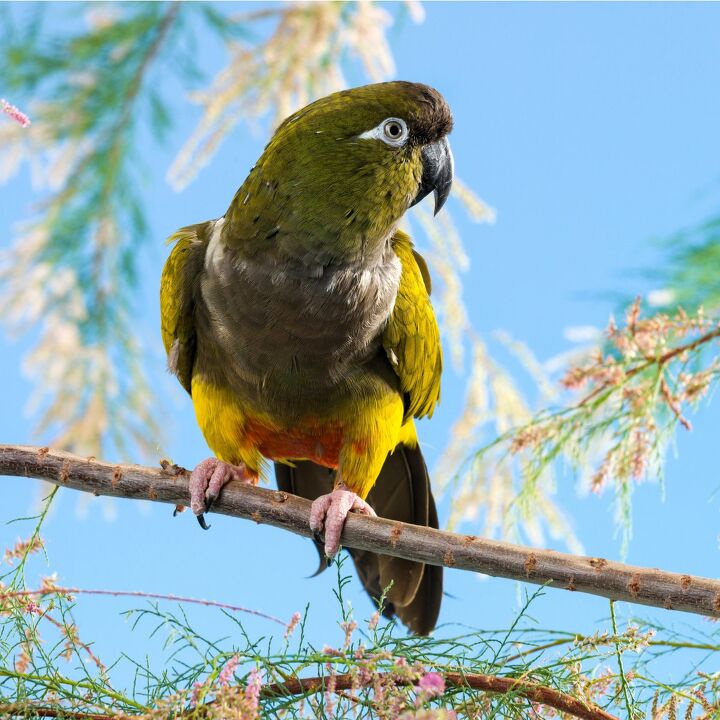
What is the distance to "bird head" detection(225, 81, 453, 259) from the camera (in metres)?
1.63

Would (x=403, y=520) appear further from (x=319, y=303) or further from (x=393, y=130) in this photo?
(x=393, y=130)

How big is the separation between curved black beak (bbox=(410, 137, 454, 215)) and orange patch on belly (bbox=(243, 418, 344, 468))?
1.62ft

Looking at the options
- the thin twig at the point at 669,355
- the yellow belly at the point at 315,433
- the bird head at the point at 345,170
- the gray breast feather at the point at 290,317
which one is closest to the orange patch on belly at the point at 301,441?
the yellow belly at the point at 315,433

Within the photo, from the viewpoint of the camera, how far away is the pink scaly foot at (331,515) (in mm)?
1595

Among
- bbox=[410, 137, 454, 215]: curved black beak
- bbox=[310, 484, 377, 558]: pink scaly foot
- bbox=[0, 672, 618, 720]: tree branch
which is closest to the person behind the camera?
bbox=[0, 672, 618, 720]: tree branch

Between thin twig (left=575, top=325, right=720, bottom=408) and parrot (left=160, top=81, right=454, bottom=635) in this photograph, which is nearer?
parrot (left=160, top=81, right=454, bottom=635)

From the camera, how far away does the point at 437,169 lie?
1.76 m

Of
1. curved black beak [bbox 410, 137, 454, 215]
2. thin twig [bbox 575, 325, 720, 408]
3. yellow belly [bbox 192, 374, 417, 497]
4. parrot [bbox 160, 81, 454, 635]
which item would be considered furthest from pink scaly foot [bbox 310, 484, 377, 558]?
thin twig [bbox 575, 325, 720, 408]

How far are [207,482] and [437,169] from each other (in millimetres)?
765

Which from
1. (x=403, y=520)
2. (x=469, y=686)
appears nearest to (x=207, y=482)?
(x=403, y=520)

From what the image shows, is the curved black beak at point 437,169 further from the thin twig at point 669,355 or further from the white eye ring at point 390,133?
the thin twig at point 669,355

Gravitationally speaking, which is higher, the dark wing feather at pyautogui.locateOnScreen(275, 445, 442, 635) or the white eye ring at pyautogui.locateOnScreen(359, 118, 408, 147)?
the white eye ring at pyautogui.locateOnScreen(359, 118, 408, 147)

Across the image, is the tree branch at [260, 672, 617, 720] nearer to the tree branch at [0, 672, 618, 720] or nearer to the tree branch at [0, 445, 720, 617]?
the tree branch at [0, 672, 618, 720]

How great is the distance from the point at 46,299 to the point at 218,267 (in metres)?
1.72
